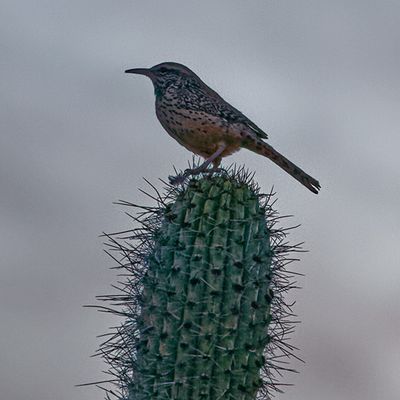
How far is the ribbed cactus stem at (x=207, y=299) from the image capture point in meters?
3.98

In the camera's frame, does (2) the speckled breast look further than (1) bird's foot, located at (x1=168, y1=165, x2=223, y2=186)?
Yes

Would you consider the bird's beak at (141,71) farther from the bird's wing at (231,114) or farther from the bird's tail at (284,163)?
the bird's tail at (284,163)

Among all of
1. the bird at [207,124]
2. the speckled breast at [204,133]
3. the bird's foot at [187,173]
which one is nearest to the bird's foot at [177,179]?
the bird's foot at [187,173]

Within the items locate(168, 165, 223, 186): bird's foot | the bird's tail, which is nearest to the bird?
the bird's tail

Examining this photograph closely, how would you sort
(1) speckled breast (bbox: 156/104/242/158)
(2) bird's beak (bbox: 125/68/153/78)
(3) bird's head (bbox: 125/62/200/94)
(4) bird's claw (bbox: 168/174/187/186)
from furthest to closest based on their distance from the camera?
(2) bird's beak (bbox: 125/68/153/78) < (3) bird's head (bbox: 125/62/200/94) < (1) speckled breast (bbox: 156/104/242/158) < (4) bird's claw (bbox: 168/174/187/186)

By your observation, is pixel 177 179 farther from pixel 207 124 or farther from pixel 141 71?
pixel 141 71

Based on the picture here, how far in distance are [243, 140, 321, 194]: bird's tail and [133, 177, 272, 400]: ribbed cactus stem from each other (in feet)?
5.14

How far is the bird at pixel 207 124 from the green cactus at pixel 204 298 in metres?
1.15

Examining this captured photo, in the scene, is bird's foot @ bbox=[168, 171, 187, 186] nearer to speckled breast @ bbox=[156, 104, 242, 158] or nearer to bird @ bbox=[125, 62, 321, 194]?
bird @ bbox=[125, 62, 321, 194]

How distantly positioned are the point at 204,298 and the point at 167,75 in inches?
107

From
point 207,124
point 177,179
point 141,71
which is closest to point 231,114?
point 207,124

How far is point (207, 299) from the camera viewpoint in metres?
3.98

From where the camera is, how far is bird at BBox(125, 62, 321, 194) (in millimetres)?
5672

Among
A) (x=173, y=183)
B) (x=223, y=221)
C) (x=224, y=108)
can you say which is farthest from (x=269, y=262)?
(x=224, y=108)
